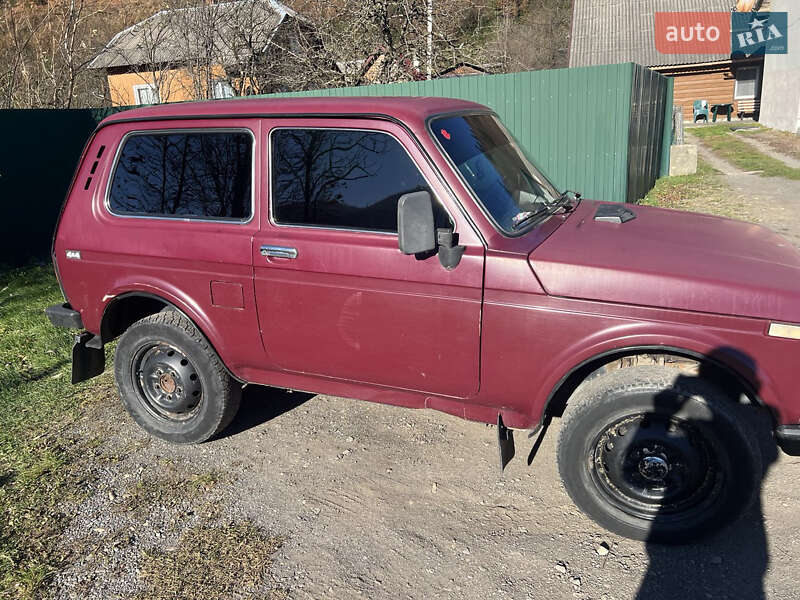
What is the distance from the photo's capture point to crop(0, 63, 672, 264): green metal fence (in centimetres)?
950

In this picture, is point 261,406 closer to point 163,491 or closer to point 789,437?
point 163,491

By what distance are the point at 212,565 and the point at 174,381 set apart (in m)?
1.38

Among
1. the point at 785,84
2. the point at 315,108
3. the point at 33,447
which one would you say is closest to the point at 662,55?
the point at 785,84

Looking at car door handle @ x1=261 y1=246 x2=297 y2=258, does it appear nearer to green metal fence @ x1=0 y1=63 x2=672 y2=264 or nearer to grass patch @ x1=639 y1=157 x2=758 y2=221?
green metal fence @ x1=0 y1=63 x2=672 y2=264

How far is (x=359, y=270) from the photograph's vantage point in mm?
3326

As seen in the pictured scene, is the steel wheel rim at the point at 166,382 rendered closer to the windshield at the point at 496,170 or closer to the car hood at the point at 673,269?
the windshield at the point at 496,170

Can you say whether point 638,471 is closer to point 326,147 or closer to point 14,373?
point 326,147

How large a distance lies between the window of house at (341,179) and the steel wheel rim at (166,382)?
1243mm

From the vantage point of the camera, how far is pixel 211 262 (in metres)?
3.69

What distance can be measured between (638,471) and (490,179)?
5.44ft

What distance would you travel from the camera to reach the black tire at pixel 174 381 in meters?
3.96

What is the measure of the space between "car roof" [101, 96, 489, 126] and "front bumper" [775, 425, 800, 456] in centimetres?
223

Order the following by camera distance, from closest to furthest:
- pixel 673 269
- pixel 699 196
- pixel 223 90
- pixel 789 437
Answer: pixel 789 437, pixel 673 269, pixel 699 196, pixel 223 90

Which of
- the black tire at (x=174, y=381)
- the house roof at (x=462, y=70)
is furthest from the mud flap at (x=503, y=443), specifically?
the house roof at (x=462, y=70)
